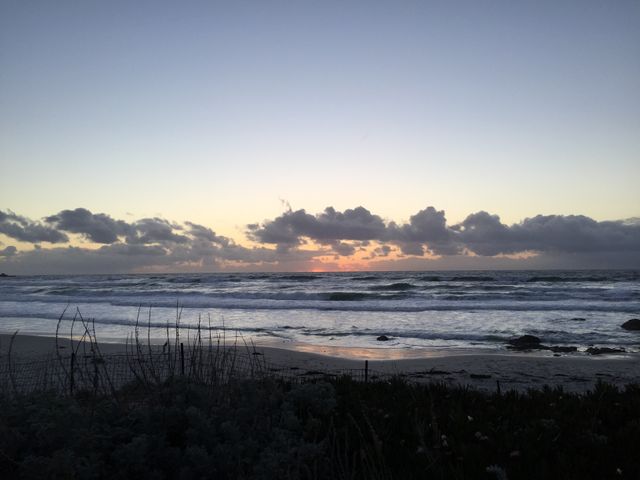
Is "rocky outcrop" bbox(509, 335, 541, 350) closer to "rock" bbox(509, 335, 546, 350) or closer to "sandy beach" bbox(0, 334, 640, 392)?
"rock" bbox(509, 335, 546, 350)

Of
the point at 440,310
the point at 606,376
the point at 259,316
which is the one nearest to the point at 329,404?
the point at 606,376

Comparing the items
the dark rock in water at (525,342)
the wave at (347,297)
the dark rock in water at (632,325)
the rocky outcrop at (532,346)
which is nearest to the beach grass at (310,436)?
the rocky outcrop at (532,346)

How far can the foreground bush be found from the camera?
3646 millimetres

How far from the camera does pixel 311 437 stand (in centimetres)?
457

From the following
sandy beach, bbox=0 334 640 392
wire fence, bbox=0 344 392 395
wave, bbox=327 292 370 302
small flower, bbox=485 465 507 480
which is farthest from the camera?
wave, bbox=327 292 370 302

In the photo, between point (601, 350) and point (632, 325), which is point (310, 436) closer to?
point (601, 350)

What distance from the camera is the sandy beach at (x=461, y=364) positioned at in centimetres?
1338

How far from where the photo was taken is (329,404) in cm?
510

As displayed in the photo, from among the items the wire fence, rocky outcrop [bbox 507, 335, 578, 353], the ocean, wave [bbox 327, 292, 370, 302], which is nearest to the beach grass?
the wire fence

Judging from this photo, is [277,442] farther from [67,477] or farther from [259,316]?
[259,316]

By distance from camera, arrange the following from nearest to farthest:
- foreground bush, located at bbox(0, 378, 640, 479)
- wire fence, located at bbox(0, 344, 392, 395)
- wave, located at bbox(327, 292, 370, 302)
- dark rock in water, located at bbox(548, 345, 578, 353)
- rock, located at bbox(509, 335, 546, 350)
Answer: foreground bush, located at bbox(0, 378, 640, 479), wire fence, located at bbox(0, 344, 392, 395), dark rock in water, located at bbox(548, 345, 578, 353), rock, located at bbox(509, 335, 546, 350), wave, located at bbox(327, 292, 370, 302)

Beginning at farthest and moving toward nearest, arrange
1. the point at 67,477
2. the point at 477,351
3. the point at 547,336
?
the point at 547,336
the point at 477,351
the point at 67,477

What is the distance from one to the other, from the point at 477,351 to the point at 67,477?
1795 centimetres

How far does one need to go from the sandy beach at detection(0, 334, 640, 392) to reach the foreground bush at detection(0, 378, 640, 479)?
7394mm
